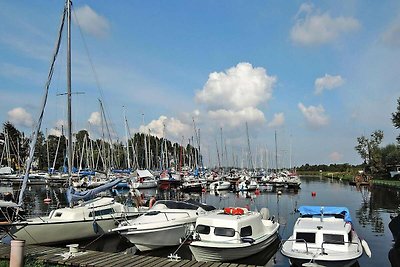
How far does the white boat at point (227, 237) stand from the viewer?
17266 millimetres

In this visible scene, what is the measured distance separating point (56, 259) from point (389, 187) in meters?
70.3

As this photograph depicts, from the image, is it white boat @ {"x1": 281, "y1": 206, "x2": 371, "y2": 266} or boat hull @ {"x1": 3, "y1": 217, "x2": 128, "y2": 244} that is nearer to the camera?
white boat @ {"x1": 281, "y1": 206, "x2": 371, "y2": 266}

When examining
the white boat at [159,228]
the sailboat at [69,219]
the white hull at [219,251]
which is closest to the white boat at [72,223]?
the sailboat at [69,219]

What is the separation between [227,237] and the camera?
17.9m

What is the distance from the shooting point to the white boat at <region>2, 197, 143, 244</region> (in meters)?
19.7

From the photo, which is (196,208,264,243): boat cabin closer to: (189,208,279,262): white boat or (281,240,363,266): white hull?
(189,208,279,262): white boat

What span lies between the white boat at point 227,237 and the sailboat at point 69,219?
7550 mm

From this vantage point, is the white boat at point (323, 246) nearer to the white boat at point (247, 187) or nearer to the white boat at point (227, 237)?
the white boat at point (227, 237)

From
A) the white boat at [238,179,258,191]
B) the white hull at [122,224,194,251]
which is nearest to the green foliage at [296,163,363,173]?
the white boat at [238,179,258,191]

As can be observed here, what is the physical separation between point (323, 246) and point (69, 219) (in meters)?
14.0

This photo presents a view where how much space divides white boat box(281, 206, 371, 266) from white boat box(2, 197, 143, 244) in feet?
38.2

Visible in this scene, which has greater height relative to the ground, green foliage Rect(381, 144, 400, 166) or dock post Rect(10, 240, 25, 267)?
green foliage Rect(381, 144, 400, 166)

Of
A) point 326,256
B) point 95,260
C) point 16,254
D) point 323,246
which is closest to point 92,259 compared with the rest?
point 95,260

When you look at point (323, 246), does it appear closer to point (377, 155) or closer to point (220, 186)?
point (220, 186)
